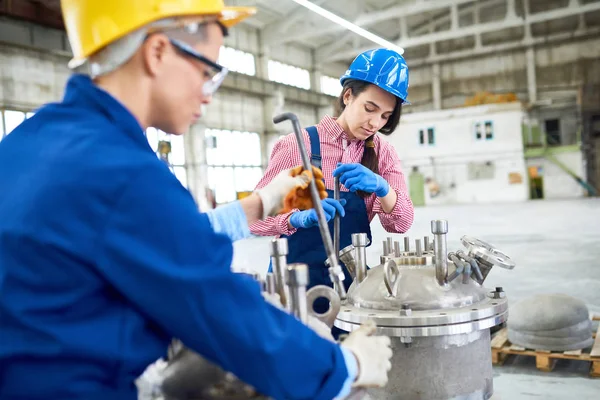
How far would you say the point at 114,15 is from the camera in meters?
0.90

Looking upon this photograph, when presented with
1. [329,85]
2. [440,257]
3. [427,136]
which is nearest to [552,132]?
[427,136]

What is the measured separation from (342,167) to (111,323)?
137 cm

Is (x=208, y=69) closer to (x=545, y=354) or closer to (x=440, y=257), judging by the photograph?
(x=440, y=257)

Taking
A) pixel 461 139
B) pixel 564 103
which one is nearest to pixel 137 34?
pixel 461 139

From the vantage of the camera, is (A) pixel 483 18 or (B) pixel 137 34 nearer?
(B) pixel 137 34

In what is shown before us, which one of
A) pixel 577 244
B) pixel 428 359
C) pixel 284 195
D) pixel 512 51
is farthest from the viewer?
A: pixel 512 51

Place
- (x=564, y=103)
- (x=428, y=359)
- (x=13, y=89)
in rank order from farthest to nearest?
(x=564, y=103), (x=13, y=89), (x=428, y=359)

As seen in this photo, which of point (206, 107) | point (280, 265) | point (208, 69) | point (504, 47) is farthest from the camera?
point (504, 47)

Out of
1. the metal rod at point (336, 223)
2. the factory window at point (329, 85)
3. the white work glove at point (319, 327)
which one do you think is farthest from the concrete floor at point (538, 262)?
the factory window at point (329, 85)

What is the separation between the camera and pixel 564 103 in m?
17.8

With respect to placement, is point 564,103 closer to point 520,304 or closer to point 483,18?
point 483,18

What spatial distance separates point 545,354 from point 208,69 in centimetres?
293

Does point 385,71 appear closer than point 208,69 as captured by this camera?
No

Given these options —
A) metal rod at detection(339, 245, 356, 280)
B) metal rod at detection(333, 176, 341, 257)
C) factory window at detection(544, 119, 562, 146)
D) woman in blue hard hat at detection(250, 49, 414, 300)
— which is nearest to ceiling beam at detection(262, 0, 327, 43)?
factory window at detection(544, 119, 562, 146)
